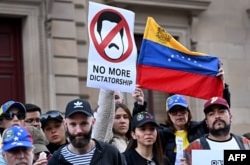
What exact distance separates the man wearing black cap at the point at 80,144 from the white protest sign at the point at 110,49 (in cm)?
121

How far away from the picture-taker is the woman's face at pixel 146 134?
6824 millimetres

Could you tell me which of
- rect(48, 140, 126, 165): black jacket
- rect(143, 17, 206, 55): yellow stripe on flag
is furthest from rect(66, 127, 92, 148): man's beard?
rect(143, 17, 206, 55): yellow stripe on flag

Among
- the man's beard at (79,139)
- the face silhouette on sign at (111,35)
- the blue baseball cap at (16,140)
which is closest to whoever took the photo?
the blue baseball cap at (16,140)

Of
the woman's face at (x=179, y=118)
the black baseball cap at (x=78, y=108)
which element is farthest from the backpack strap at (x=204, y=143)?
the black baseball cap at (x=78, y=108)

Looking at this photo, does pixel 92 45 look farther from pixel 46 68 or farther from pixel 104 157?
pixel 46 68

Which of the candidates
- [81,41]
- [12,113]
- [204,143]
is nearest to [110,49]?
[12,113]

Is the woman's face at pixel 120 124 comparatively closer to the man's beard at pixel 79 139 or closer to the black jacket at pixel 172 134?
the black jacket at pixel 172 134

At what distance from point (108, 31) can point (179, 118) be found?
103 centimetres

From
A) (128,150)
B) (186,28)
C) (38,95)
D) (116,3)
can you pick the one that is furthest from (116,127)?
(186,28)

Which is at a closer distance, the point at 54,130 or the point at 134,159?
the point at 134,159

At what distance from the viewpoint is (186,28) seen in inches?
645

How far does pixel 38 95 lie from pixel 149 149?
22.6 ft

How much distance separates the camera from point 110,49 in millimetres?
7375

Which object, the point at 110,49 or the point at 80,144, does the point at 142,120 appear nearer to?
the point at 110,49
